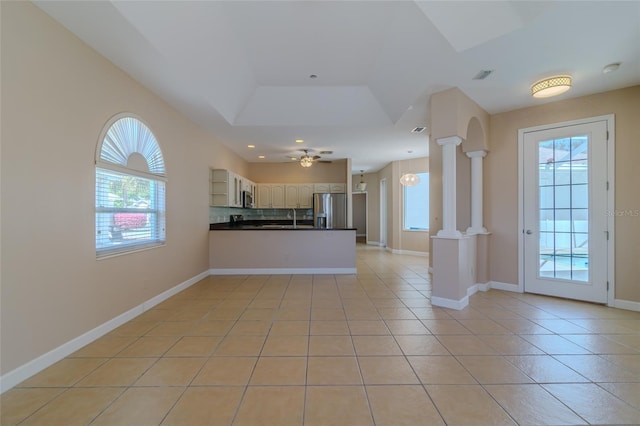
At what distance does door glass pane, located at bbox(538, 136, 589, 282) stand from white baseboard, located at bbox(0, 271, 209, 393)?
5433 mm

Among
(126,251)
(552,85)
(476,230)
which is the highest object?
(552,85)

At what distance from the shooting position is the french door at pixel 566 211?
11.3 ft

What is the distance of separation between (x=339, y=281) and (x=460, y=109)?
323 centimetres

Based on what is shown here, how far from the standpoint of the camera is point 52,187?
2129 mm

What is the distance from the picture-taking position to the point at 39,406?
166 cm

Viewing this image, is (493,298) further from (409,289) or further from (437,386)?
(437,386)

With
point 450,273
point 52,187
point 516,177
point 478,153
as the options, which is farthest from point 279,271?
point 516,177

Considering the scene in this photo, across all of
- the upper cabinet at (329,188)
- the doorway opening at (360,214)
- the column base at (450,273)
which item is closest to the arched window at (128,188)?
the column base at (450,273)

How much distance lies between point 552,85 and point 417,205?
197 inches

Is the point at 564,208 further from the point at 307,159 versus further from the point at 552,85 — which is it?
the point at 307,159

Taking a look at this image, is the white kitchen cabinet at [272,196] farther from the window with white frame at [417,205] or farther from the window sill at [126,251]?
the window sill at [126,251]

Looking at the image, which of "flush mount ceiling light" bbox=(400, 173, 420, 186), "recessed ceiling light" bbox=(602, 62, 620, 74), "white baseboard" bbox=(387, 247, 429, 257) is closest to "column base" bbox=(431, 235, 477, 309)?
"recessed ceiling light" bbox=(602, 62, 620, 74)

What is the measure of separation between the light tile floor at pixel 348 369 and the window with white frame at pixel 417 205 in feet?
14.4

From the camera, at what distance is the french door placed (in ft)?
11.3
